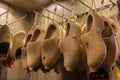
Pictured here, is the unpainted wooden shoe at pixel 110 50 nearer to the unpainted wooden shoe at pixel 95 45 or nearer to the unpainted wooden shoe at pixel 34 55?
the unpainted wooden shoe at pixel 95 45

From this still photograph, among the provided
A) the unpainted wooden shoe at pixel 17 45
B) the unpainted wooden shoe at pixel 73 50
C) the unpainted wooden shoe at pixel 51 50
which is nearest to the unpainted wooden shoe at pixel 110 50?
the unpainted wooden shoe at pixel 73 50

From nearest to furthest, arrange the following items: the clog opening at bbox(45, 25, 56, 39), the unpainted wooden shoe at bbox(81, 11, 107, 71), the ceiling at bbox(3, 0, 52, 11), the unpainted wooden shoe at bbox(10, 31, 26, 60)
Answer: the unpainted wooden shoe at bbox(81, 11, 107, 71) < the clog opening at bbox(45, 25, 56, 39) < the unpainted wooden shoe at bbox(10, 31, 26, 60) < the ceiling at bbox(3, 0, 52, 11)

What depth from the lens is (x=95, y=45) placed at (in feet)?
2.70

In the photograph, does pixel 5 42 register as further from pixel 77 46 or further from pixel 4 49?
pixel 77 46

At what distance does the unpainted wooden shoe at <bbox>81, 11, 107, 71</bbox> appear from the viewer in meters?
0.80

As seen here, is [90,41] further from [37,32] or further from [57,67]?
[37,32]

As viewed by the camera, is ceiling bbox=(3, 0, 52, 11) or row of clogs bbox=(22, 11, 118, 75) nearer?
row of clogs bbox=(22, 11, 118, 75)

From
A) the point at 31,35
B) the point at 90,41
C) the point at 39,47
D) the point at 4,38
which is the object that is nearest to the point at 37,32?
the point at 31,35

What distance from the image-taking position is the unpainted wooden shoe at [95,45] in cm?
80

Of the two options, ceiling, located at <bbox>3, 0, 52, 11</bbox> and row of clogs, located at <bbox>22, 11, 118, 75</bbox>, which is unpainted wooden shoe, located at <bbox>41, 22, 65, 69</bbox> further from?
ceiling, located at <bbox>3, 0, 52, 11</bbox>

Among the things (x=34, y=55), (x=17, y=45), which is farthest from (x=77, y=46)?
→ (x=17, y=45)

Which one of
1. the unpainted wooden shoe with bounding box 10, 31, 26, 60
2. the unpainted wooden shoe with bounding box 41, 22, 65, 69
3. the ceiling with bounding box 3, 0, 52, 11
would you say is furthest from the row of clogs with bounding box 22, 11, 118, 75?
the ceiling with bounding box 3, 0, 52, 11

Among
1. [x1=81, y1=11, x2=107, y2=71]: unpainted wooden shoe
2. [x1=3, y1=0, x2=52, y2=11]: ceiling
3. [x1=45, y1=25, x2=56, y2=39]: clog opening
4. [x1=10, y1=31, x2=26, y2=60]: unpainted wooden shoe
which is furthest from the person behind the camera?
[x1=3, y1=0, x2=52, y2=11]: ceiling

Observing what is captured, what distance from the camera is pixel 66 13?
177 cm
